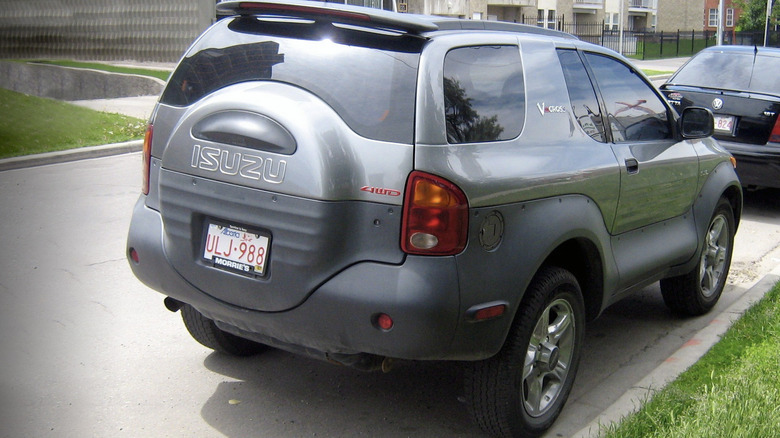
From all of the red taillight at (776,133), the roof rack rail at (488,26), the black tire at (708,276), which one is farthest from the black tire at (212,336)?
the red taillight at (776,133)

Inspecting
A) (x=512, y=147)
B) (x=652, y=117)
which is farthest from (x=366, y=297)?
(x=652, y=117)

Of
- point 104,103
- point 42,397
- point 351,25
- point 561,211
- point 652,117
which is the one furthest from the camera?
point 104,103

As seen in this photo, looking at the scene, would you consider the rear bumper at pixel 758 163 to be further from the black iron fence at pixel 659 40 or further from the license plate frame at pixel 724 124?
the black iron fence at pixel 659 40

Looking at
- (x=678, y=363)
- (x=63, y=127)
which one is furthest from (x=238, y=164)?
(x=63, y=127)

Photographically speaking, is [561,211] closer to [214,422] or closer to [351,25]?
[351,25]

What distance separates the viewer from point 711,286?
596 centimetres

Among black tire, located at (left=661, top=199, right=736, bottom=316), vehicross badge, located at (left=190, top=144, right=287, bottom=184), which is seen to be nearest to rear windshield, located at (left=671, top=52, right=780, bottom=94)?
black tire, located at (left=661, top=199, right=736, bottom=316)

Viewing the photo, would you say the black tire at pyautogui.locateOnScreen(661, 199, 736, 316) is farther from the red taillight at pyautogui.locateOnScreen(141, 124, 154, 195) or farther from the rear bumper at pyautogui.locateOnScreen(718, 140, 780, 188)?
the red taillight at pyautogui.locateOnScreen(141, 124, 154, 195)

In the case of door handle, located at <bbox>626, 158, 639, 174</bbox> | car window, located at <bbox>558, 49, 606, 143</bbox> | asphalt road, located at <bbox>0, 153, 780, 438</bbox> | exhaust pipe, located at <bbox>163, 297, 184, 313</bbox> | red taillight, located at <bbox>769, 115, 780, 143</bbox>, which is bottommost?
asphalt road, located at <bbox>0, 153, 780, 438</bbox>

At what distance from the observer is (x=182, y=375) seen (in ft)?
15.4

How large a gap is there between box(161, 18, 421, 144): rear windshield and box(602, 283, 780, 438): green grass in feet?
5.51

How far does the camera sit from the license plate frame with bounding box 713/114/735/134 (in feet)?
30.2

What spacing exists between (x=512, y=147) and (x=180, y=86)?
1.57 meters

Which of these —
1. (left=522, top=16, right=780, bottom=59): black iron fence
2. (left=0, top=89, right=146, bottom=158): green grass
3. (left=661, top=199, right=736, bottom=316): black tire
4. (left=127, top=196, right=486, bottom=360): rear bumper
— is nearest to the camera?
(left=127, top=196, right=486, bottom=360): rear bumper
